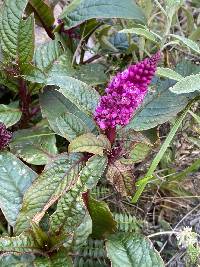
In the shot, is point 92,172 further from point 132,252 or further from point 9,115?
point 9,115

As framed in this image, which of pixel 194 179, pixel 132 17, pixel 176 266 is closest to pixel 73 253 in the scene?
pixel 176 266

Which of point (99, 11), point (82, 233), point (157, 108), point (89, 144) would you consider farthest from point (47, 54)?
point (82, 233)

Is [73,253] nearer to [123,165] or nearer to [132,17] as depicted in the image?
[123,165]

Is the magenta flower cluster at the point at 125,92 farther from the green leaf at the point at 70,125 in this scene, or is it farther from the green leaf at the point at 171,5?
the green leaf at the point at 171,5

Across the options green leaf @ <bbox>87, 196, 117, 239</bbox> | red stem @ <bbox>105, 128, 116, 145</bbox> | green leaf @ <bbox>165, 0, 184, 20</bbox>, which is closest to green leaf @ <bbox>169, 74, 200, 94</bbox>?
red stem @ <bbox>105, 128, 116, 145</bbox>

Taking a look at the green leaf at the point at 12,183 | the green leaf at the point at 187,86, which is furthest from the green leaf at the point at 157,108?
the green leaf at the point at 12,183

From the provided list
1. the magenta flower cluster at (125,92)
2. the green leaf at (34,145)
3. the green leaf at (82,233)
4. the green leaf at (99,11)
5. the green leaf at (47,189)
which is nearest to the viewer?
the magenta flower cluster at (125,92)

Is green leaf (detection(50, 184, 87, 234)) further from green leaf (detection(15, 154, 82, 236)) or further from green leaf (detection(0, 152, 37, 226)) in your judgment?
green leaf (detection(0, 152, 37, 226))
